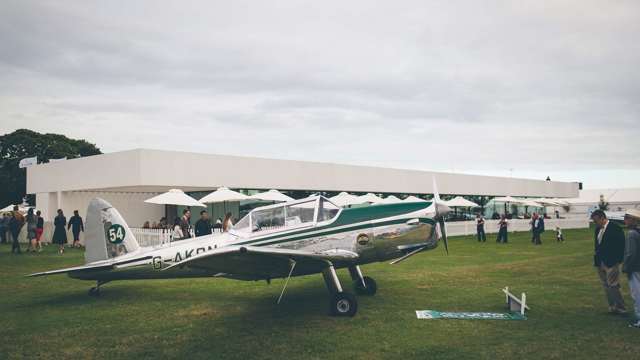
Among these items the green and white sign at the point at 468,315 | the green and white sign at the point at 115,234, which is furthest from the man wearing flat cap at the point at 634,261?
the green and white sign at the point at 115,234

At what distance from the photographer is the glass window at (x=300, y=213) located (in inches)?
415

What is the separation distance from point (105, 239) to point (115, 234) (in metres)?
0.26

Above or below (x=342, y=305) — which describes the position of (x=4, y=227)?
above

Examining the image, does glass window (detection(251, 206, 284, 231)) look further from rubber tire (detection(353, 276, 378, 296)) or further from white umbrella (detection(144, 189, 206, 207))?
white umbrella (detection(144, 189, 206, 207))

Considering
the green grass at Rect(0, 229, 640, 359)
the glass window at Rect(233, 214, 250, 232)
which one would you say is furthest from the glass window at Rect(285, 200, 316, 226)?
the green grass at Rect(0, 229, 640, 359)

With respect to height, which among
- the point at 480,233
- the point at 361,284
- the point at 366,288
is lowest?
the point at 480,233

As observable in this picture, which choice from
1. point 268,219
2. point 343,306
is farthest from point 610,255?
point 268,219

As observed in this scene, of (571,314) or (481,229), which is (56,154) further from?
(571,314)

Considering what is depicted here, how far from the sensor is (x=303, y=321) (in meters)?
9.48

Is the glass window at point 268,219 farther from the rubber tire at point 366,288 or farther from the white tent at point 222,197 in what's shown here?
the white tent at point 222,197

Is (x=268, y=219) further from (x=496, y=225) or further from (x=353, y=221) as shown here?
(x=496, y=225)

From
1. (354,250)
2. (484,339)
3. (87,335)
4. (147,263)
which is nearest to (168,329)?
(87,335)

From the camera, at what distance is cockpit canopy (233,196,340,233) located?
10531 mm

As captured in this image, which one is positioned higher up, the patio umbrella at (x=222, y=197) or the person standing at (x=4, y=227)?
the patio umbrella at (x=222, y=197)
